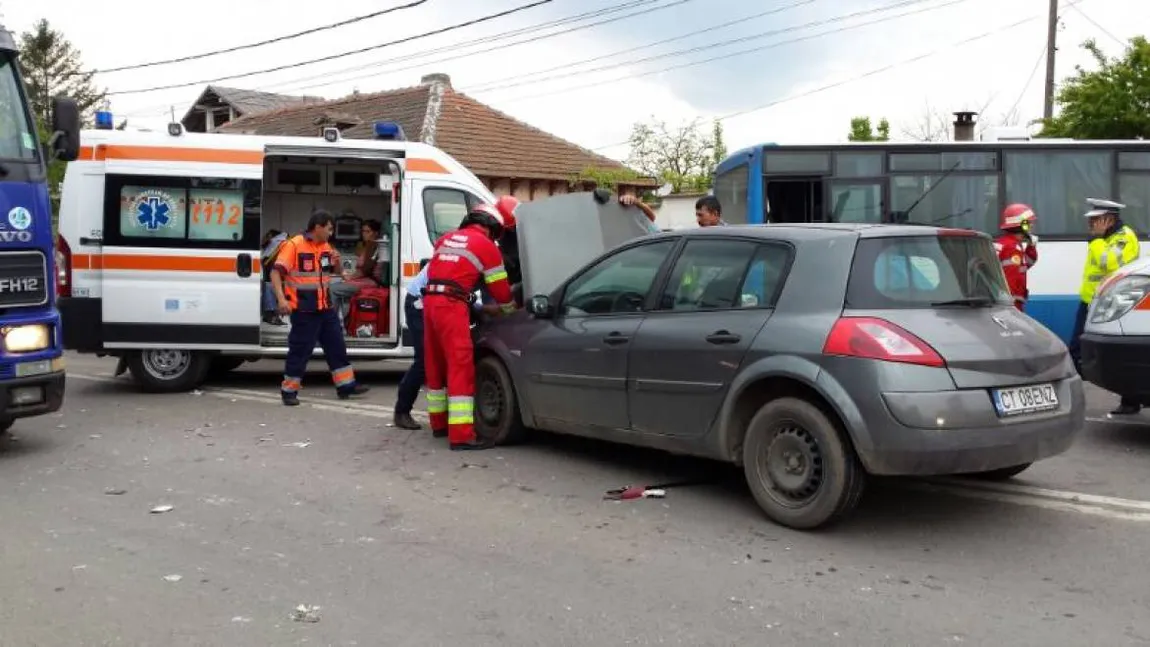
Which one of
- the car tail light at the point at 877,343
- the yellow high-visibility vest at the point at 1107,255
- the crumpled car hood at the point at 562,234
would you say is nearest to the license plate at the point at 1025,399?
the car tail light at the point at 877,343

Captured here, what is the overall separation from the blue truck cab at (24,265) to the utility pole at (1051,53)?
23.4 metres

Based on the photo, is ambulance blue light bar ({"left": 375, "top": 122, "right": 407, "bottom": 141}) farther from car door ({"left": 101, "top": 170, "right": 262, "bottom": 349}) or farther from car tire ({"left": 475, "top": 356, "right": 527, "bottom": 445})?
car tire ({"left": 475, "top": 356, "right": 527, "bottom": 445})

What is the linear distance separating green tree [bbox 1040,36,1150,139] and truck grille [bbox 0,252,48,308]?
859 inches

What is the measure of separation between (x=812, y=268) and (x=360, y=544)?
8.73 feet

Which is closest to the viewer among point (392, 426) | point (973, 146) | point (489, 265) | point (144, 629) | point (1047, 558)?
point (144, 629)

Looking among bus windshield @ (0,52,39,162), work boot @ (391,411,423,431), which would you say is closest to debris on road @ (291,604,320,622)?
work boot @ (391,411,423,431)

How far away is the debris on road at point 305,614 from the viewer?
3873mm

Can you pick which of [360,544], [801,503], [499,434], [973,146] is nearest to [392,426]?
[499,434]

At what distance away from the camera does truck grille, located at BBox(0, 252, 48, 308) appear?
638 cm

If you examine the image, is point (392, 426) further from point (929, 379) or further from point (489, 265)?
point (929, 379)

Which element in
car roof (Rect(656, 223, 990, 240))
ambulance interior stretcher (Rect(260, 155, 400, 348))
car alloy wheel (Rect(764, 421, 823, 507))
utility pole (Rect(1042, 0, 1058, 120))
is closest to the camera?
car alloy wheel (Rect(764, 421, 823, 507))

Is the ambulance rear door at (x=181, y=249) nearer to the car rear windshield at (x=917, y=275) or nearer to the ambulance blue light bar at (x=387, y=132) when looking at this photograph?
the ambulance blue light bar at (x=387, y=132)

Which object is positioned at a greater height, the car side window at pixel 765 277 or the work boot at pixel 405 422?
the car side window at pixel 765 277

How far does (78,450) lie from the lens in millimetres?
7016
